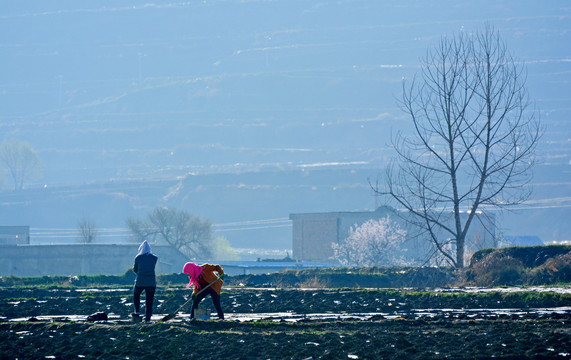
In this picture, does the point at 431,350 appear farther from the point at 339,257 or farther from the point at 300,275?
the point at 339,257

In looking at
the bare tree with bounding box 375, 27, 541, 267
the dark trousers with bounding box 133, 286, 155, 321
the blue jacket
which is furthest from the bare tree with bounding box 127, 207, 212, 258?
the blue jacket

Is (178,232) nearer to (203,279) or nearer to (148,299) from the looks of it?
(148,299)

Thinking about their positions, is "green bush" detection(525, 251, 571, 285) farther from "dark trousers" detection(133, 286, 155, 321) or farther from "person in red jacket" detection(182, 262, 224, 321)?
"dark trousers" detection(133, 286, 155, 321)

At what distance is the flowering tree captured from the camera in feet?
316

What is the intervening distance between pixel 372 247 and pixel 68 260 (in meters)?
28.8

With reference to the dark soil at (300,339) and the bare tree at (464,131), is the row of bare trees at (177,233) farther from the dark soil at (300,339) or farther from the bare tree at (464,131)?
the dark soil at (300,339)

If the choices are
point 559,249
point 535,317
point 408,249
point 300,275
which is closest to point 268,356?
point 535,317

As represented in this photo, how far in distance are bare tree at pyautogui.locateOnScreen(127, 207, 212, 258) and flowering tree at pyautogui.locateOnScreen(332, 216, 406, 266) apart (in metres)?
15.5

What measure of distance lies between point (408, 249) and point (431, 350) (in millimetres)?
91643

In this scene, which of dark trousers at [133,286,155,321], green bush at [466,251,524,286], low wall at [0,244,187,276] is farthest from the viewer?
low wall at [0,244,187,276]

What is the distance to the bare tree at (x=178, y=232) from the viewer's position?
111188 mm

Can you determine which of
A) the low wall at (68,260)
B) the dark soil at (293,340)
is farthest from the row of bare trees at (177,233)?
the dark soil at (293,340)

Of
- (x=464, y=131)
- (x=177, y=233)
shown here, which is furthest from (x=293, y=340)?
(x=177, y=233)

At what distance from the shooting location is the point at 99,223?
555 ft
